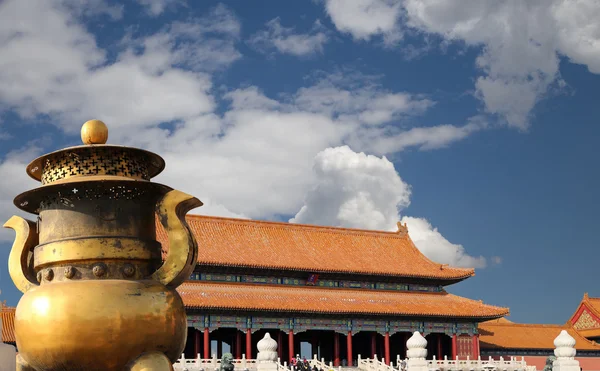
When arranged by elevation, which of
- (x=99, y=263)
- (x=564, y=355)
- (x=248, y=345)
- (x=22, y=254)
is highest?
(x=248, y=345)

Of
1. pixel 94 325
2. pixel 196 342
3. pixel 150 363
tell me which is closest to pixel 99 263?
pixel 94 325

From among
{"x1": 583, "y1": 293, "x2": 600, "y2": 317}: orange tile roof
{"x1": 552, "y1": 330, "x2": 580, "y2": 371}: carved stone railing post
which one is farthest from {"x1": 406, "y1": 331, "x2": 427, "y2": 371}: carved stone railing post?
{"x1": 583, "y1": 293, "x2": 600, "y2": 317}: orange tile roof

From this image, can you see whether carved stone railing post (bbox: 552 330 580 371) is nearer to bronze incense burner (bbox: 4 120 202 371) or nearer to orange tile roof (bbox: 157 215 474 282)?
bronze incense burner (bbox: 4 120 202 371)

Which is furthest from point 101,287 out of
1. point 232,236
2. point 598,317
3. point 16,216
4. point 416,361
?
point 598,317

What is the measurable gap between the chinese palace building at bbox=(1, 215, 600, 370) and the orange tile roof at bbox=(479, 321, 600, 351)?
0.06 m

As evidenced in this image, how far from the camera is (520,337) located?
37.6m

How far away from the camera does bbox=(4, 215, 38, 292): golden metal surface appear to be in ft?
16.0

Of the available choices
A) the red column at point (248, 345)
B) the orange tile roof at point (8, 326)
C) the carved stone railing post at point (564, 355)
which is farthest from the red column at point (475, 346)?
the carved stone railing post at point (564, 355)

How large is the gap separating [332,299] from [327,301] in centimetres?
44

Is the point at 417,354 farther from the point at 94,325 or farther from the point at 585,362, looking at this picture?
the point at 585,362

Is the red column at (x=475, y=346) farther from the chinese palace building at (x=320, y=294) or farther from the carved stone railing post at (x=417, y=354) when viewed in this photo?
the carved stone railing post at (x=417, y=354)

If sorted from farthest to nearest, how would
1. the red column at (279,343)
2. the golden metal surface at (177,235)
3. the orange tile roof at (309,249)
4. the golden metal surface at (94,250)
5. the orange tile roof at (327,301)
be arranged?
1. the orange tile roof at (309,249)
2. the red column at (279,343)
3. the orange tile roof at (327,301)
4. the golden metal surface at (177,235)
5. the golden metal surface at (94,250)

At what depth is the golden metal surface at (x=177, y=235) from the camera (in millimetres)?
4701

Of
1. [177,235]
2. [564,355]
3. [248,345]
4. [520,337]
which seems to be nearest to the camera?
[177,235]
